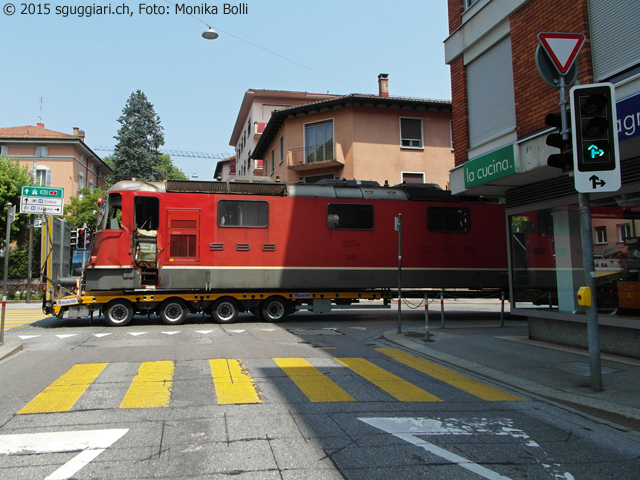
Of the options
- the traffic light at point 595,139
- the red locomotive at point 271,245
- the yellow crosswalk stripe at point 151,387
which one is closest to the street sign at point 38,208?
the red locomotive at point 271,245

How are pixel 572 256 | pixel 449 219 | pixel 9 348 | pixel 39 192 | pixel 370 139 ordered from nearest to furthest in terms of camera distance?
pixel 9 348 < pixel 572 256 < pixel 449 219 < pixel 39 192 < pixel 370 139

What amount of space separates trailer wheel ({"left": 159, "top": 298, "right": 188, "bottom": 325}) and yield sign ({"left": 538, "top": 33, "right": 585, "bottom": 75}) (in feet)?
35.2

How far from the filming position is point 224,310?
1407 centimetres

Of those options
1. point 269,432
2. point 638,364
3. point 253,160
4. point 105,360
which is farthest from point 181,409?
point 253,160

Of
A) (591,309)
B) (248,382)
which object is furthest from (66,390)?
(591,309)

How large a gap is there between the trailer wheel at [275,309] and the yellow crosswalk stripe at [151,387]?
6.41m

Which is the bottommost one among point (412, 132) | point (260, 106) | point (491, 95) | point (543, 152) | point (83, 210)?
point (543, 152)

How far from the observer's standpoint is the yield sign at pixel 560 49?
21.5ft

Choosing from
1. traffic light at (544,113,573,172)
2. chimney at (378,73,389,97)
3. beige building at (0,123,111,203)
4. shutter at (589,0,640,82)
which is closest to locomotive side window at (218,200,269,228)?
shutter at (589,0,640,82)

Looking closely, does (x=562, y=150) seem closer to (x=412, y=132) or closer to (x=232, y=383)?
(x=232, y=383)

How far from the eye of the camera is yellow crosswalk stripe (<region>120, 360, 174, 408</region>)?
221 inches

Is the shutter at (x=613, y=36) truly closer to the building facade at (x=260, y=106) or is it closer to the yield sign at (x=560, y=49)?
the yield sign at (x=560, y=49)

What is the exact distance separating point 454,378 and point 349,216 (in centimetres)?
822

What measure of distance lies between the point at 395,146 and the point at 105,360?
22.2 meters
